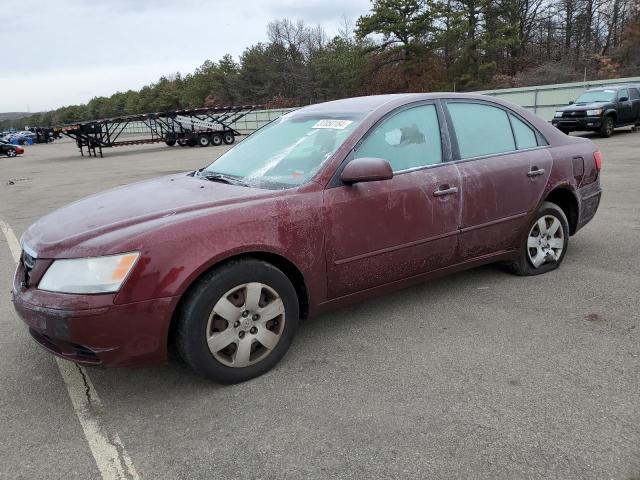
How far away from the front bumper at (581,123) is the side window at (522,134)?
48.2 ft

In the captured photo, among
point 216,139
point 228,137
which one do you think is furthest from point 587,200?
point 228,137

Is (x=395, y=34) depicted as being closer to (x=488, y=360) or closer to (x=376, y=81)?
(x=376, y=81)

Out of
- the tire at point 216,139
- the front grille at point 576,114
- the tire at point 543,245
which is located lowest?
the tire at point 216,139

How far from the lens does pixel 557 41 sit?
46.1 metres

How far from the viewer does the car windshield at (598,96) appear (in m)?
17.4

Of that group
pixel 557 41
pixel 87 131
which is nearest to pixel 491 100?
pixel 87 131

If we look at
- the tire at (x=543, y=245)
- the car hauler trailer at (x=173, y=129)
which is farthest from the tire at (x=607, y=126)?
the car hauler trailer at (x=173, y=129)

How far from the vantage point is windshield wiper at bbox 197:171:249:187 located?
3.46 m

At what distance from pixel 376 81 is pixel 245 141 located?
147 ft

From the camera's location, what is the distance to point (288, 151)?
12.0 feet

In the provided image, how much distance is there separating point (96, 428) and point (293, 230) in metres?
1.44

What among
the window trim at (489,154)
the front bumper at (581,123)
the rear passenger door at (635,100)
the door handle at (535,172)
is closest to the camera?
the window trim at (489,154)

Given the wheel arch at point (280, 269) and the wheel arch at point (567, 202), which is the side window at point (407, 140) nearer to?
the wheel arch at point (280, 269)

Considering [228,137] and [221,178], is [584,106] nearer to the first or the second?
[221,178]
